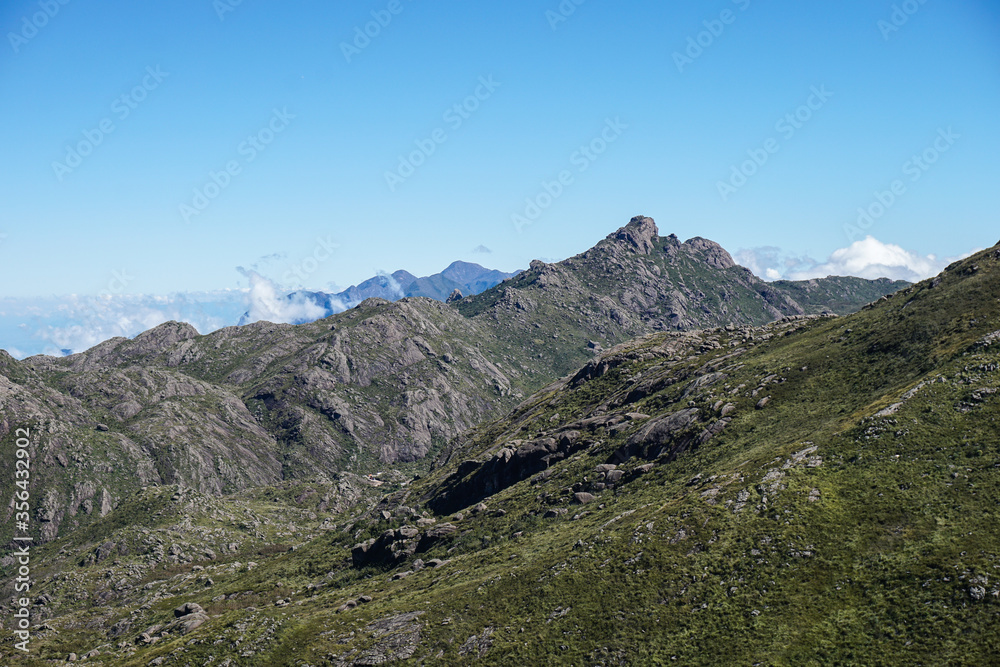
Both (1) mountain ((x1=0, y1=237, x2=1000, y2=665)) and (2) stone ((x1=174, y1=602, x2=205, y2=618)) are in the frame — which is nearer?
(1) mountain ((x1=0, y1=237, x2=1000, y2=665))

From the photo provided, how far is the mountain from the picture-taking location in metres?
54.9

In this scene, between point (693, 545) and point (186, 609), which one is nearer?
point (693, 545)

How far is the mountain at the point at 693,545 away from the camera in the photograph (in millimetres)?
54938

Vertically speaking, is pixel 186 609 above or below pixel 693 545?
above

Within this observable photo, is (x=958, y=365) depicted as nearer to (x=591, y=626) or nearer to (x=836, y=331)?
(x=836, y=331)

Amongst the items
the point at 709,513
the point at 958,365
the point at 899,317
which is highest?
the point at 899,317

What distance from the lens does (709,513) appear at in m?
69.6

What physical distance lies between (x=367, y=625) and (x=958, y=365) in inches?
3371

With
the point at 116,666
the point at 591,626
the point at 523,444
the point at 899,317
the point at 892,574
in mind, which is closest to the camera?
the point at 892,574

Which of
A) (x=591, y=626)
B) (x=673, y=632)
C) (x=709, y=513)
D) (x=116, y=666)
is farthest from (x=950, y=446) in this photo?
(x=116, y=666)

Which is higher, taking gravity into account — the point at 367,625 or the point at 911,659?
the point at 367,625

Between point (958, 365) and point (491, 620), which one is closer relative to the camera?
point (491, 620)

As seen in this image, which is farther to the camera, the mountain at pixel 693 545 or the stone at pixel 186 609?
the stone at pixel 186 609

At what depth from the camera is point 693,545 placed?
218 ft
